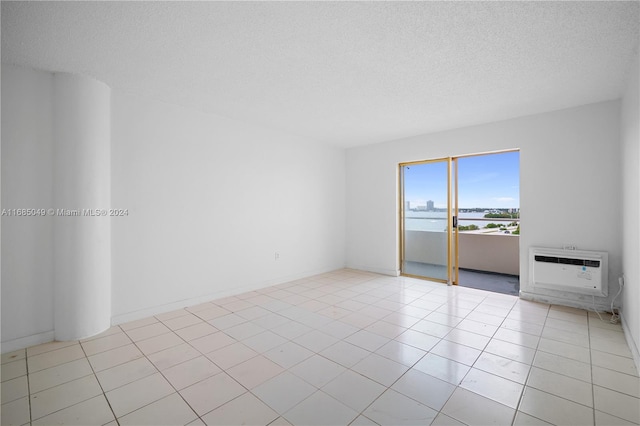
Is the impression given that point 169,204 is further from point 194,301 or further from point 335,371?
point 335,371

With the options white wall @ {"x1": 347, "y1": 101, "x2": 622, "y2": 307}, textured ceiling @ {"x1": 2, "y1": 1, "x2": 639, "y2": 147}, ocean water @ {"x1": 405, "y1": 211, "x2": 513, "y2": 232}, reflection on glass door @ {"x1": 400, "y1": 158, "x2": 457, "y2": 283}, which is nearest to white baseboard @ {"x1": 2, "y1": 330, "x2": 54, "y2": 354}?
textured ceiling @ {"x1": 2, "y1": 1, "x2": 639, "y2": 147}

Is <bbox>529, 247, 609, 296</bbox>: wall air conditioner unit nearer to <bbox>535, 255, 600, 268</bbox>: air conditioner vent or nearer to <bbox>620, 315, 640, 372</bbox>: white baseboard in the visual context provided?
<bbox>535, 255, 600, 268</bbox>: air conditioner vent

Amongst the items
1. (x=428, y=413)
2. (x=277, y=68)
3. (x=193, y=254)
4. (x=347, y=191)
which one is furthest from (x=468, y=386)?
(x=347, y=191)

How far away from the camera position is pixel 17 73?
2.79 m

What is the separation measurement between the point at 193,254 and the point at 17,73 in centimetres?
259

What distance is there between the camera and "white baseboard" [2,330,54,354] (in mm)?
2717

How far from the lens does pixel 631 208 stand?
2.90 metres

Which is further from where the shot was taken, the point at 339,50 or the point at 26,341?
the point at 26,341

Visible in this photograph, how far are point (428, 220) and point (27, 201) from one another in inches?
225

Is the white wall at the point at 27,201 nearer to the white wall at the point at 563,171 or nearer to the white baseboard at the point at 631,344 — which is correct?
the white wall at the point at 563,171

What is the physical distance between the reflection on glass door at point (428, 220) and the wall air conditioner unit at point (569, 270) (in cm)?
133

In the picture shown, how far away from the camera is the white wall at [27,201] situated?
2740 millimetres

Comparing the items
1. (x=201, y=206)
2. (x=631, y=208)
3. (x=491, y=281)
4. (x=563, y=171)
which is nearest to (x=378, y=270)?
(x=491, y=281)

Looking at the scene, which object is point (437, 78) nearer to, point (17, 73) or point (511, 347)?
point (511, 347)
